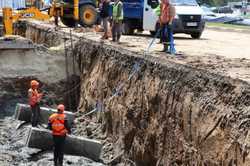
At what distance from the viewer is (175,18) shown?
78.6ft

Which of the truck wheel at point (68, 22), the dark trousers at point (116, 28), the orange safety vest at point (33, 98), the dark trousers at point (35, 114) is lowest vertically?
the dark trousers at point (35, 114)

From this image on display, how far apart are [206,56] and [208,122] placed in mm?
6340

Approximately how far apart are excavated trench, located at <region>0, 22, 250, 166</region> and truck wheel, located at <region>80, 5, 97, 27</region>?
6.70m

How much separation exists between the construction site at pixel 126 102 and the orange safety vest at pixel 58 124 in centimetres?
152

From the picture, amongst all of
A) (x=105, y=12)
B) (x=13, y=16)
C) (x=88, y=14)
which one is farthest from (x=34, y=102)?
(x=88, y=14)

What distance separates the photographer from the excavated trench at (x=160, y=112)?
31.7 ft

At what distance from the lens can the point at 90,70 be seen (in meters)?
20.2

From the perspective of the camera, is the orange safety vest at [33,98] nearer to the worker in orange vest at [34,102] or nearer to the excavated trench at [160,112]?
the worker in orange vest at [34,102]

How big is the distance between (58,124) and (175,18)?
11912mm

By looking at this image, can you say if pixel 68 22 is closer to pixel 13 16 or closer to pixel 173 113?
pixel 13 16

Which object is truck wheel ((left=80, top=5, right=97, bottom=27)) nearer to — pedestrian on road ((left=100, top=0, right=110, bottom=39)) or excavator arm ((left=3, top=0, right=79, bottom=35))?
excavator arm ((left=3, top=0, right=79, bottom=35))

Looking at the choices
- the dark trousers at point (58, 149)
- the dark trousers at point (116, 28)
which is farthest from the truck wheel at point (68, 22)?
the dark trousers at point (58, 149)

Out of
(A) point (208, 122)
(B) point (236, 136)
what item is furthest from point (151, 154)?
(B) point (236, 136)

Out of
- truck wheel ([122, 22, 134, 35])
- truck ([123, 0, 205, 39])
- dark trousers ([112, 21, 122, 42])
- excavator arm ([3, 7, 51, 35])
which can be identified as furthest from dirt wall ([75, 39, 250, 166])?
excavator arm ([3, 7, 51, 35])
